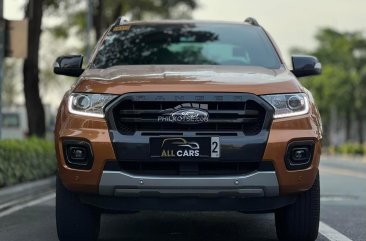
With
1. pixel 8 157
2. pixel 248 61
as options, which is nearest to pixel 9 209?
pixel 8 157

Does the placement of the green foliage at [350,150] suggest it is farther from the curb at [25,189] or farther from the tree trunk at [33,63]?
the curb at [25,189]

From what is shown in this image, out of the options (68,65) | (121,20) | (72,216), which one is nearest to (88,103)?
(72,216)

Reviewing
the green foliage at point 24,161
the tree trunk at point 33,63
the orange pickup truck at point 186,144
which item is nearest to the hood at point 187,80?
the orange pickup truck at point 186,144

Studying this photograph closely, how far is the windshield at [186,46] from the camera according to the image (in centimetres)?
612

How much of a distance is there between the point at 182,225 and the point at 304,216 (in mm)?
1811

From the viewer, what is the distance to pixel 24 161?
10930 millimetres

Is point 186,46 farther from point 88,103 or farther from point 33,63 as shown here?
point 33,63

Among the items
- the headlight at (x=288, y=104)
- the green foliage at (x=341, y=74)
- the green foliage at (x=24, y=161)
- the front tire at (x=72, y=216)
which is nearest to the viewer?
the headlight at (x=288, y=104)

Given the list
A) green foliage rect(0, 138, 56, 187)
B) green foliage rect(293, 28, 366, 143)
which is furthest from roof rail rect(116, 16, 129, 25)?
green foliage rect(293, 28, 366, 143)

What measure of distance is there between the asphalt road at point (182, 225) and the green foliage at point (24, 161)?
152 cm

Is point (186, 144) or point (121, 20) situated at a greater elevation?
point (121, 20)

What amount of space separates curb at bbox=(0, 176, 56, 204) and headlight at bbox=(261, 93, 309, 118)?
202 inches

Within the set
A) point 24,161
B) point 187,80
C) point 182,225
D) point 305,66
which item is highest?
point 187,80

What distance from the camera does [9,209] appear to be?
8.29 m
